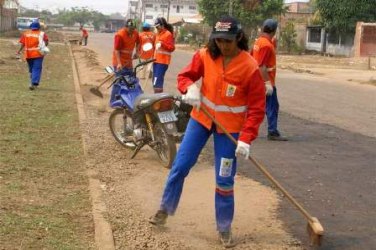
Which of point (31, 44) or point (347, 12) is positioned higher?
point (347, 12)

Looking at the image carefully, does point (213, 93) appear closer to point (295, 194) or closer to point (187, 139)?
point (187, 139)

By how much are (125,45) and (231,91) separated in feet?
24.5

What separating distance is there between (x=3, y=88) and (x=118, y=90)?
6.57m

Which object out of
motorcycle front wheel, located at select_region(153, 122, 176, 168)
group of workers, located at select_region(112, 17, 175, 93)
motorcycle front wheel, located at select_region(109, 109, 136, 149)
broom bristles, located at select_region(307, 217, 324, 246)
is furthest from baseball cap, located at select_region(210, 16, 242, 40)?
group of workers, located at select_region(112, 17, 175, 93)

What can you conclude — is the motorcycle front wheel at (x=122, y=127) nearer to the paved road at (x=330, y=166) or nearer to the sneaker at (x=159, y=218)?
the paved road at (x=330, y=166)

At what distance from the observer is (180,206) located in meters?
5.96

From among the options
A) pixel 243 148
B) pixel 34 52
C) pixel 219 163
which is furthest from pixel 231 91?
pixel 34 52

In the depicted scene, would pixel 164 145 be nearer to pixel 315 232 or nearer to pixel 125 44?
pixel 315 232

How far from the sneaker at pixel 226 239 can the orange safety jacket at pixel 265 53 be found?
4380 mm

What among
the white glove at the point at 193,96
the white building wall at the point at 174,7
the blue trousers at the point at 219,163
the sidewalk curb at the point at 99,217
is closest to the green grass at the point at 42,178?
the sidewalk curb at the point at 99,217

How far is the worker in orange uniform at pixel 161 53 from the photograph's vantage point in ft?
41.1

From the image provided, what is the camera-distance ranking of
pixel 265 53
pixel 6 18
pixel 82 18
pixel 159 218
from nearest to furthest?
1. pixel 159 218
2. pixel 265 53
3. pixel 6 18
4. pixel 82 18

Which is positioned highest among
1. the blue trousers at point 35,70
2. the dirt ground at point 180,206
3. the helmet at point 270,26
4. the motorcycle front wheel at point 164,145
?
the helmet at point 270,26

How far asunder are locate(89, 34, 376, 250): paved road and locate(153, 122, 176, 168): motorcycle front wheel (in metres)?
0.88
